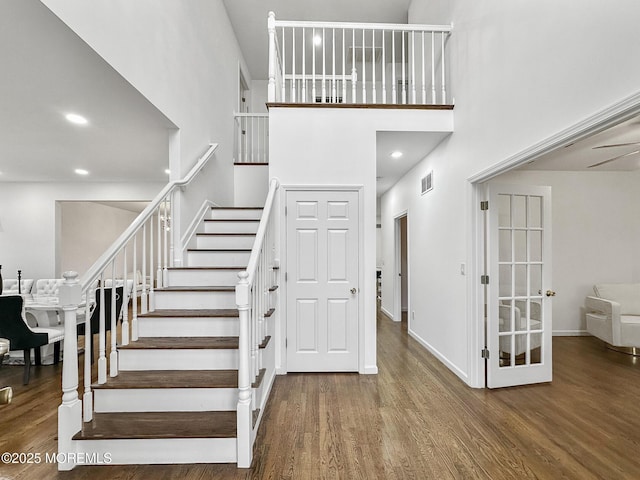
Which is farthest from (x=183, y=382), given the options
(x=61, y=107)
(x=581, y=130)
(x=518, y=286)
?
(x=518, y=286)

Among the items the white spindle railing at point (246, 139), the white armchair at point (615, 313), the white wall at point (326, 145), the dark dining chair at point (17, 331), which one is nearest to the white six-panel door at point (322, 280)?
the white wall at point (326, 145)

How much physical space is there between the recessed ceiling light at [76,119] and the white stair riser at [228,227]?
1546mm

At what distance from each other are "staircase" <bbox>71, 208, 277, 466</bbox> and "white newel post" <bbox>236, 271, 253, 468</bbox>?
0.9 inches

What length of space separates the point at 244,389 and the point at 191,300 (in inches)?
49.0

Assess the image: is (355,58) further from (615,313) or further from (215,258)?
(615,313)

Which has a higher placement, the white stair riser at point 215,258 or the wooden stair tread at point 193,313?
the white stair riser at point 215,258

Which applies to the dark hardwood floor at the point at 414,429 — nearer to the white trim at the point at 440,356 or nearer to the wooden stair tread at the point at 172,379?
the white trim at the point at 440,356

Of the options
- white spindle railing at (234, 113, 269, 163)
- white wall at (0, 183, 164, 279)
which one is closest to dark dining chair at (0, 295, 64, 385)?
white wall at (0, 183, 164, 279)

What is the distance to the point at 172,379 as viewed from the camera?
8.02 ft

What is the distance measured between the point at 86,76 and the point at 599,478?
13.7 feet

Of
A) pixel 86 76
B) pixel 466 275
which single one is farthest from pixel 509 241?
pixel 86 76

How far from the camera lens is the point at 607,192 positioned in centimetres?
537

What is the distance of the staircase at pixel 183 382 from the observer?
214 centimetres

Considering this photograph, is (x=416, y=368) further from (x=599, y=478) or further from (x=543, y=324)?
(x=599, y=478)
